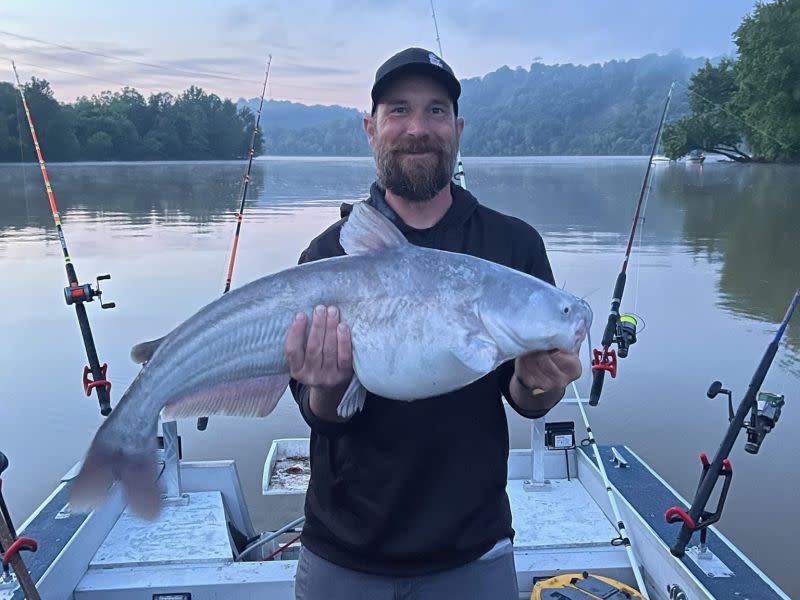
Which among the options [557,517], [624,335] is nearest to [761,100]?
[624,335]

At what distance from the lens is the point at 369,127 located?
2875 mm

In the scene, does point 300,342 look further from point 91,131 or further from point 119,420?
point 91,131

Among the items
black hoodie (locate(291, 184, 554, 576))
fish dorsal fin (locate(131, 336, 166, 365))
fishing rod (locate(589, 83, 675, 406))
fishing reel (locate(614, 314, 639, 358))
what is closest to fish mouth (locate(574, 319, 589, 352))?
black hoodie (locate(291, 184, 554, 576))

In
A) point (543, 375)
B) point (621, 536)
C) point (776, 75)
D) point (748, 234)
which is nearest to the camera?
point (543, 375)

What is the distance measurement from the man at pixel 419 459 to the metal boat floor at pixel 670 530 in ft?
4.74

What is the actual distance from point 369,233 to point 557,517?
3138mm

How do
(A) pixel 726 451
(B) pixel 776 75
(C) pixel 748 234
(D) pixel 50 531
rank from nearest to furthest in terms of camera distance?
1. (A) pixel 726 451
2. (D) pixel 50 531
3. (C) pixel 748 234
4. (B) pixel 776 75

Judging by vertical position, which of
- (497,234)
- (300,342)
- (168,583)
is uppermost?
(497,234)

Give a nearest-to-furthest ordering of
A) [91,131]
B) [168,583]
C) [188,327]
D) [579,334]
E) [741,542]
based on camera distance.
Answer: [579,334], [188,327], [168,583], [741,542], [91,131]

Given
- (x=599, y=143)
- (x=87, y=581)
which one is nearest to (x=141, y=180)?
(x=87, y=581)

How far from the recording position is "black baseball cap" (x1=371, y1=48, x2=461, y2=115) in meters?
2.60

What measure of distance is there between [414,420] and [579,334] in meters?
0.65

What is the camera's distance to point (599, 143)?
126375 millimetres

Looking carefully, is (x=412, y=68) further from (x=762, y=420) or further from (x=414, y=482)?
(x=762, y=420)
